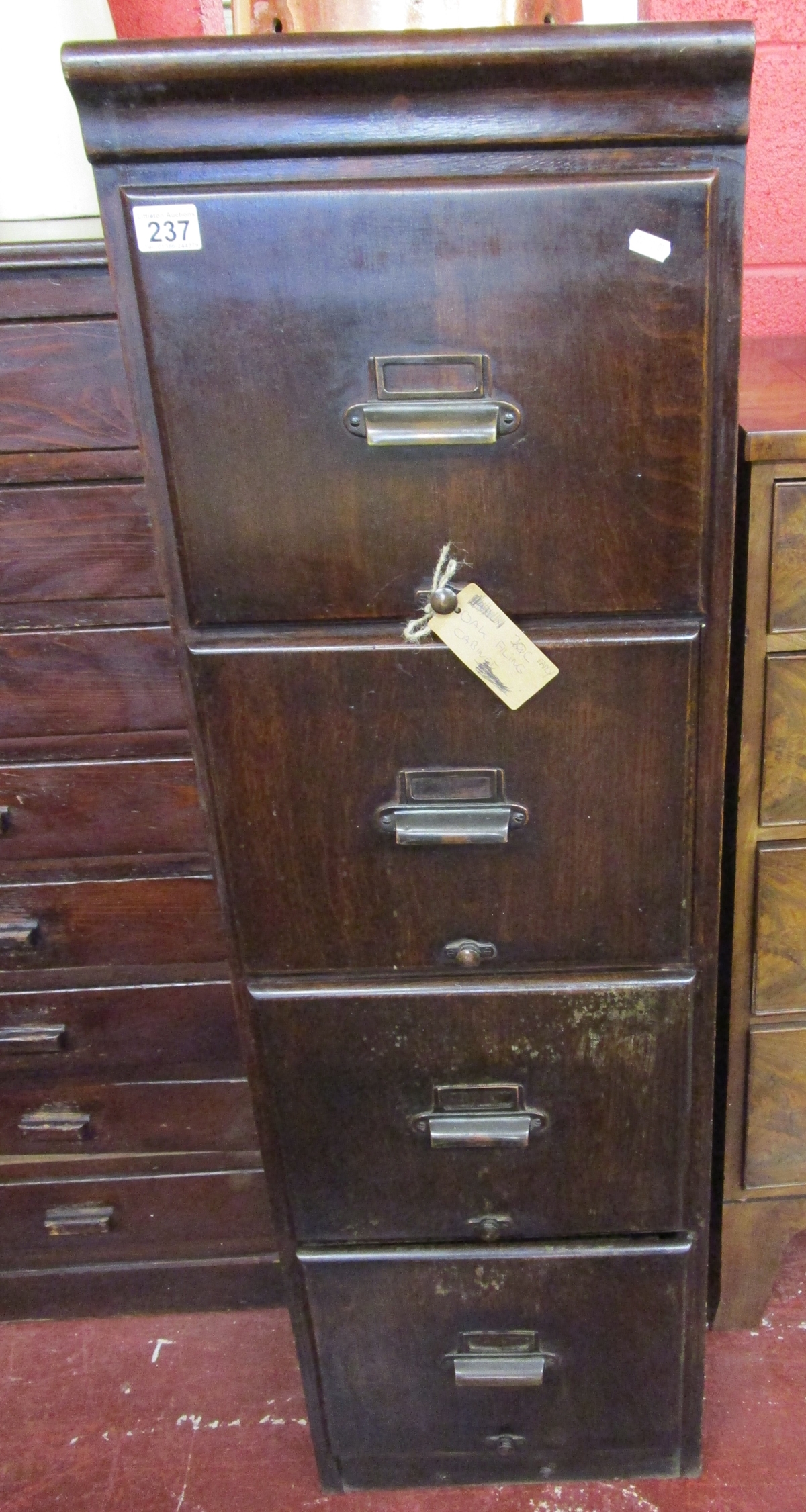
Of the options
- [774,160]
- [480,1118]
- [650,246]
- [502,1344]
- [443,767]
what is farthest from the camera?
[774,160]

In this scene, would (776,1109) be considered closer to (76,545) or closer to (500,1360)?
(500,1360)

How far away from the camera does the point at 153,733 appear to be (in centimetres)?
111

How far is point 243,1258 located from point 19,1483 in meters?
0.34

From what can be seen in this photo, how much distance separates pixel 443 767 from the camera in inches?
32.9

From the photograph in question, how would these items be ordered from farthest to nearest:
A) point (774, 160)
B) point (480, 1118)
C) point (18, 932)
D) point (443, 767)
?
1. point (774, 160)
2. point (18, 932)
3. point (480, 1118)
4. point (443, 767)

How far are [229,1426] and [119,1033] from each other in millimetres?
492

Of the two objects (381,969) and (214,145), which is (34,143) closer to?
(214,145)

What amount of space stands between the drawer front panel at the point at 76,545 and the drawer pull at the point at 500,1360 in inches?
32.9

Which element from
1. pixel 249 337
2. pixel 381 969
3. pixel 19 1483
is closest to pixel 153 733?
pixel 381 969

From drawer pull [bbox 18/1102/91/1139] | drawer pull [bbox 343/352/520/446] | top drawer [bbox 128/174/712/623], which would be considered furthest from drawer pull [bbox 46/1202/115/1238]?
drawer pull [bbox 343/352/520/446]

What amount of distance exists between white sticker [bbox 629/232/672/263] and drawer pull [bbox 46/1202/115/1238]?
49.0 inches

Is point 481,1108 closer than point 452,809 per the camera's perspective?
No

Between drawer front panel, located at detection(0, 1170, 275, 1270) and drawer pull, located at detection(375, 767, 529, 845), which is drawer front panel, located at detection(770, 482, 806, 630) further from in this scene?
drawer front panel, located at detection(0, 1170, 275, 1270)

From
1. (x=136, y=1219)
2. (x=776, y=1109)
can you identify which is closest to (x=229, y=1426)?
(x=136, y=1219)
